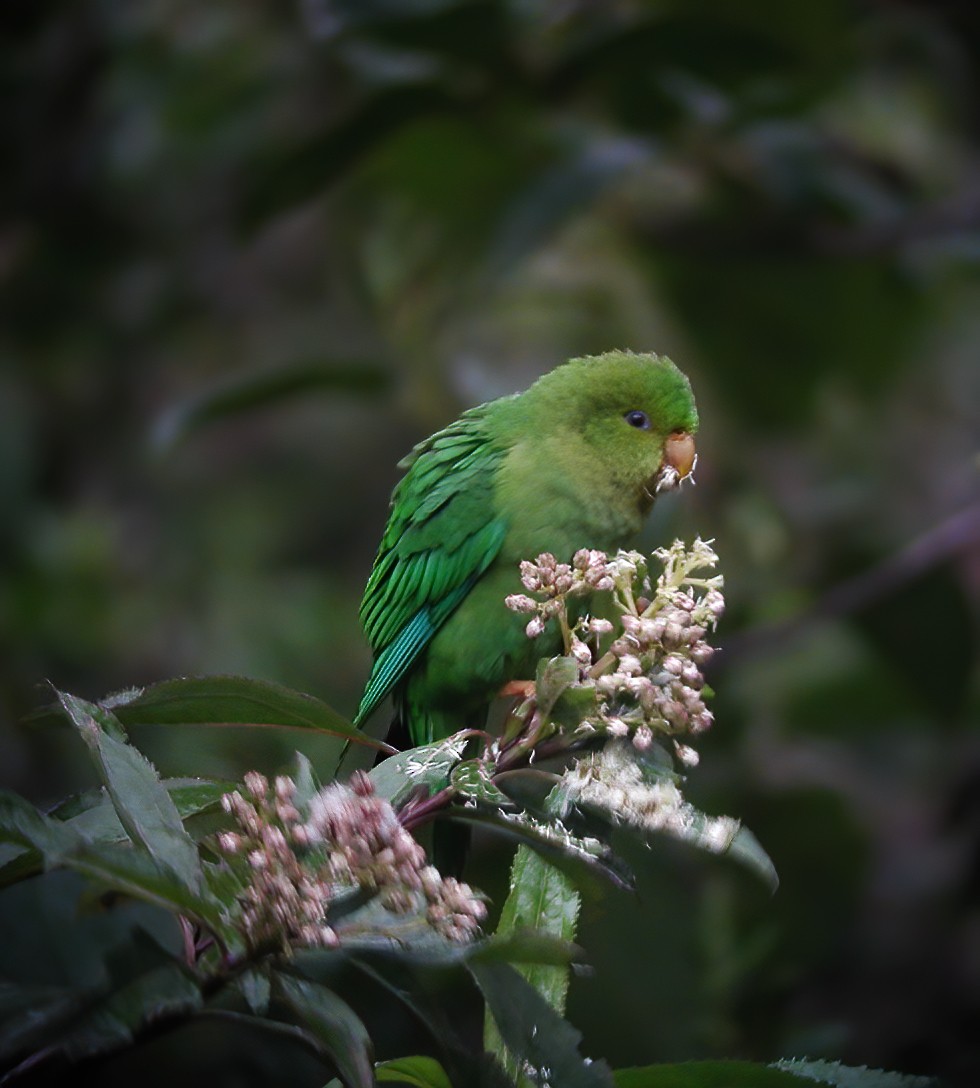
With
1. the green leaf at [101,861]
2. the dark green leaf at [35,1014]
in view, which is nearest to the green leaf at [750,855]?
the green leaf at [101,861]

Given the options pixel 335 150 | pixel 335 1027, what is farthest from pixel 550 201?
pixel 335 1027

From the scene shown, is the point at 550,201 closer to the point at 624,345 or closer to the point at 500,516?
the point at 624,345

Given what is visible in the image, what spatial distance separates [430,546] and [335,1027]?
3.04 feet

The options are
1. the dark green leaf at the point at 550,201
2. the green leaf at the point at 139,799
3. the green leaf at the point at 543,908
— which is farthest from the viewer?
the dark green leaf at the point at 550,201

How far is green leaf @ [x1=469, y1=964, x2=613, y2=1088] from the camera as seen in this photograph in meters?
1.19

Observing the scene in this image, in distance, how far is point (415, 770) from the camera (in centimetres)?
133

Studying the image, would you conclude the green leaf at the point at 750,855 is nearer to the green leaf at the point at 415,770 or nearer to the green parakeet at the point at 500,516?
the green leaf at the point at 415,770

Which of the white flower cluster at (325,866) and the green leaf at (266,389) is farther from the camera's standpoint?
the green leaf at (266,389)

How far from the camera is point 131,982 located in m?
1.09

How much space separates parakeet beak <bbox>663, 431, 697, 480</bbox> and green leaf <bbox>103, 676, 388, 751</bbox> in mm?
788

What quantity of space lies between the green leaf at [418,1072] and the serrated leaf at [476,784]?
0.30 m

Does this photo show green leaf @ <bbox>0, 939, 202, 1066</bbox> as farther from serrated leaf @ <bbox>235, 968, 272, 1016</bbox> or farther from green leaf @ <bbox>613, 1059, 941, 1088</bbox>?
green leaf @ <bbox>613, 1059, 941, 1088</bbox>

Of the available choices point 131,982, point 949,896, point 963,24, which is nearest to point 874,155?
point 963,24

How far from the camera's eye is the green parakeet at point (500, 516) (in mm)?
1937
